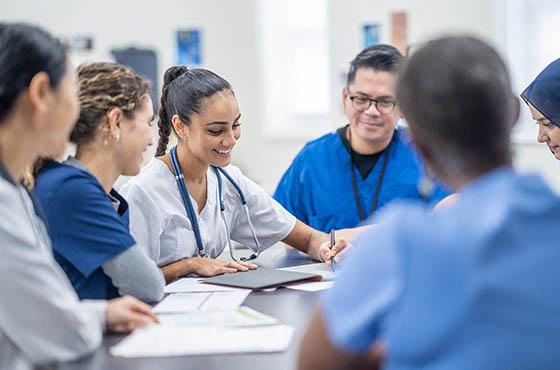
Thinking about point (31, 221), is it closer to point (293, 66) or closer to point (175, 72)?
point (175, 72)

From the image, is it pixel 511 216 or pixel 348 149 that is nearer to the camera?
pixel 511 216

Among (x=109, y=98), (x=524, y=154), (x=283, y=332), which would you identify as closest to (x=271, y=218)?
(x=109, y=98)

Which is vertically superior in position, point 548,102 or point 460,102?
point 460,102

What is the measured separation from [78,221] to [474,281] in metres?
0.96

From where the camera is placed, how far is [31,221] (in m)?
1.20

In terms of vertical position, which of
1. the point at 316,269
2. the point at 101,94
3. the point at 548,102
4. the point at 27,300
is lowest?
the point at 316,269

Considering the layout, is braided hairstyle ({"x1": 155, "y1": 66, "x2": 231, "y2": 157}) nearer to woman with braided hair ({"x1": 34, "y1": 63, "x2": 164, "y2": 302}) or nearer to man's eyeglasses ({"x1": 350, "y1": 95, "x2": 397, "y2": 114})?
woman with braided hair ({"x1": 34, "y1": 63, "x2": 164, "y2": 302})

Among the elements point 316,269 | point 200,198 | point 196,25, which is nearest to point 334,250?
point 316,269

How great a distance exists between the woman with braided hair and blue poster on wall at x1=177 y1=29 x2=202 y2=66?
3.31 meters

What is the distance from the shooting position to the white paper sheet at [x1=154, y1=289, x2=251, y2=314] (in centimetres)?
151

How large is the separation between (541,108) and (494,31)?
1787 millimetres

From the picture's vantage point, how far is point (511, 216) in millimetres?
803

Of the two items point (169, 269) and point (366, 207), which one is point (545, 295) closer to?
point (169, 269)

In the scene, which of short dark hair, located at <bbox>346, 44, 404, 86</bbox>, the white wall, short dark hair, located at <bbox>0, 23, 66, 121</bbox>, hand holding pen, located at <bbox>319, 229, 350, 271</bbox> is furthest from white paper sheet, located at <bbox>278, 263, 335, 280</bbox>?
the white wall
